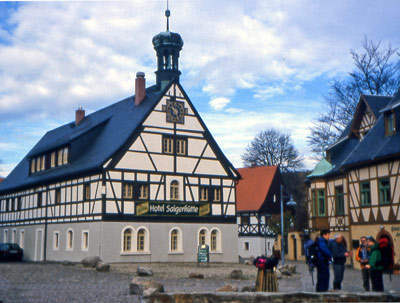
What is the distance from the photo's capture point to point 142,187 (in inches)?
1288

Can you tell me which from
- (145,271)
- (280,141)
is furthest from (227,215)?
(280,141)

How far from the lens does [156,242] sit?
32.6 meters

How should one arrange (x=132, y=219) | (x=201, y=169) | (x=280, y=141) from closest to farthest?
(x=132, y=219)
(x=201, y=169)
(x=280, y=141)

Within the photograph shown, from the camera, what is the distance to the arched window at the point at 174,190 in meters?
34.0

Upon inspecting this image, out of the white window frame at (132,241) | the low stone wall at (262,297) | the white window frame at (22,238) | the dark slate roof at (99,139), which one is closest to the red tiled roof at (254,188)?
the dark slate roof at (99,139)

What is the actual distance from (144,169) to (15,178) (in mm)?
17032

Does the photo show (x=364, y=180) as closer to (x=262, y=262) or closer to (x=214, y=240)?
(x=214, y=240)

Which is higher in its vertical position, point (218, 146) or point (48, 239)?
point (218, 146)

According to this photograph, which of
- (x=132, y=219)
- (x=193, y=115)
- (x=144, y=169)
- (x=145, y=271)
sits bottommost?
(x=145, y=271)

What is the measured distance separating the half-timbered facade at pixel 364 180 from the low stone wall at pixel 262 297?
15.4 m

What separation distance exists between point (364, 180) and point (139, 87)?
1583cm

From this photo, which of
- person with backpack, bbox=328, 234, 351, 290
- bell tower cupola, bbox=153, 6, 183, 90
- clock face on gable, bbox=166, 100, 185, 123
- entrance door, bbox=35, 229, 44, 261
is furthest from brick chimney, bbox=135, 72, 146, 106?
person with backpack, bbox=328, 234, 351, 290

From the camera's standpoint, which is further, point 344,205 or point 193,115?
point 193,115

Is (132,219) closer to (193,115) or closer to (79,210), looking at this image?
(79,210)
